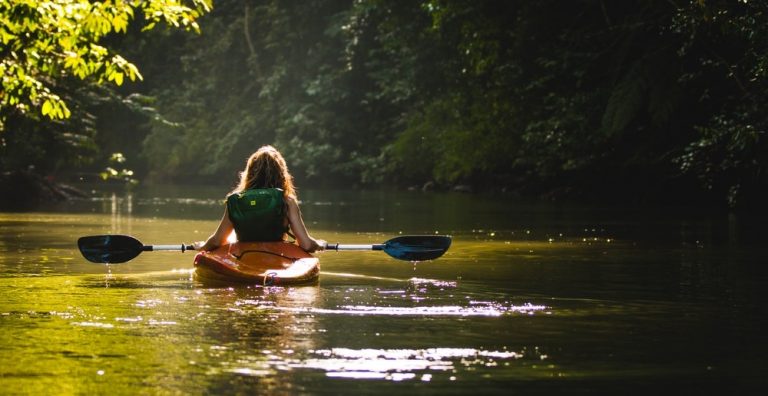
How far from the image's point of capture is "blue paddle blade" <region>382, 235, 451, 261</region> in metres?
13.6

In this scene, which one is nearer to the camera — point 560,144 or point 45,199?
point 560,144

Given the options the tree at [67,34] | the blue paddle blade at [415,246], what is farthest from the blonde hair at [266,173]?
the tree at [67,34]

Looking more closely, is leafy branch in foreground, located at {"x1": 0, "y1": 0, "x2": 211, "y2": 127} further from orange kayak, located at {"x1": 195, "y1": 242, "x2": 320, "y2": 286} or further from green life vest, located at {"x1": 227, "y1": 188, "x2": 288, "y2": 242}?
orange kayak, located at {"x1": 195, "y1": 242, "x2": 320, "y2": 286}

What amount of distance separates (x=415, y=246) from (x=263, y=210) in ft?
5.42

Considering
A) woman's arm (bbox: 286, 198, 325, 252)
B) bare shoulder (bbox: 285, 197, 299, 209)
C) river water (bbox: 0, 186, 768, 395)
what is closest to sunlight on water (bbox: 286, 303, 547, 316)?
river water (bbox: 0, 186, 768, 395)

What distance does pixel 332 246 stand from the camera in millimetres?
13539

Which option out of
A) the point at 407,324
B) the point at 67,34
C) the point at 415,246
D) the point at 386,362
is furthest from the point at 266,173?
the point at 386,362

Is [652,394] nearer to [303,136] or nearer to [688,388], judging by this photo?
[688,388]

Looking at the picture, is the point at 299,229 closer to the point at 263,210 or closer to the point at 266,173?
the point at 263,210

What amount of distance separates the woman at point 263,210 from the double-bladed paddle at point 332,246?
59cm

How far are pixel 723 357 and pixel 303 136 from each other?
182 feet

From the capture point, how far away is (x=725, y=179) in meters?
29.0

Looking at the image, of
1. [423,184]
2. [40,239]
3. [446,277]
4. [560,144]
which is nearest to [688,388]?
[446,277]

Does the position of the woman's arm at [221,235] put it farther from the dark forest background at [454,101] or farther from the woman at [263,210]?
the dark forest background at [454,101]
